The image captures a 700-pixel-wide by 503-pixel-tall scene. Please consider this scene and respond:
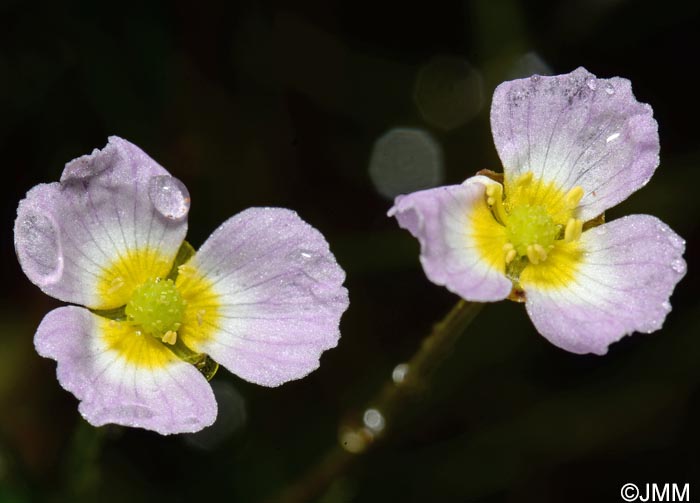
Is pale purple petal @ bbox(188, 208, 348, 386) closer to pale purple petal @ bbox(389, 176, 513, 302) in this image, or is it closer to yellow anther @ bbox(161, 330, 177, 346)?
yellow anther @ bbox(161, 330, 177, 346)

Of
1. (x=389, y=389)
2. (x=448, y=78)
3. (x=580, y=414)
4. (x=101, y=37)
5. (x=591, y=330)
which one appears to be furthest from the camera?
(x=448, y=78)

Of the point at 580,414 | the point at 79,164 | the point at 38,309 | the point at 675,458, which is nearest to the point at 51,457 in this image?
the point at 38,309

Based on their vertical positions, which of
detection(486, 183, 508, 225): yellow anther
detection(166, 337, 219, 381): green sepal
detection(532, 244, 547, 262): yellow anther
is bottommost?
detection(166, 337, 219, 381): green sepal

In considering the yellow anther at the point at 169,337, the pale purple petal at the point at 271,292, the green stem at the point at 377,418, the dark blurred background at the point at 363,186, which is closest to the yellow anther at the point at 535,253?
the green stem at the point at 377,418

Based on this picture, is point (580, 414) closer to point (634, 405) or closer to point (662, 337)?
point (634, 405)

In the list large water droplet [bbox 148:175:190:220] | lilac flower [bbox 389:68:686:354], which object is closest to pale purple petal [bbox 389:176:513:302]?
lilac flower [bbox 389:68:686:354]
